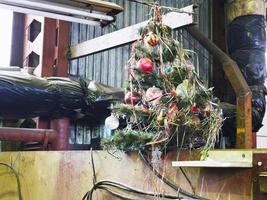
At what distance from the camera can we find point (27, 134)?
247 centimetres

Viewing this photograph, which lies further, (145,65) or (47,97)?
(47,97)

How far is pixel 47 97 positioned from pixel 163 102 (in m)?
1.20

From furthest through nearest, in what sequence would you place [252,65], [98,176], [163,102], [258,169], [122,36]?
1. [252,65]
2. [122,36]
3. [98,176]
4. [163,102]
5. [258,169]

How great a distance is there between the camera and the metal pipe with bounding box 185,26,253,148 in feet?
8.50

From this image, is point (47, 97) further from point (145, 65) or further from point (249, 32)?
point (249, 32)

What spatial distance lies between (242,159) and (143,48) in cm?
60

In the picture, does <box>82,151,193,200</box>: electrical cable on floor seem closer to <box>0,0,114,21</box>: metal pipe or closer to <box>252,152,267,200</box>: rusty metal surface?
<box>252,152,267,200</box>: rusty metal surface

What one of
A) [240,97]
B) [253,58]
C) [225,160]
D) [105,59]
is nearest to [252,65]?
[253,58]

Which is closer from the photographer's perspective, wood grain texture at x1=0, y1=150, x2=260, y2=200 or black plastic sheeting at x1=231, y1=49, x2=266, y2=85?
wood grain texture at x1=0, y1=150, x2=260, y2=200

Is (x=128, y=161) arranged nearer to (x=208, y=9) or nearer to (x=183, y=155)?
(x=183, y=155)

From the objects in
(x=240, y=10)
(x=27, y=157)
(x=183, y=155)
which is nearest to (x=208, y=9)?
(x=240, y=10)

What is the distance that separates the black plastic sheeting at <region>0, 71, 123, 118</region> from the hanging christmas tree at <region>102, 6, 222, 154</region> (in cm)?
100

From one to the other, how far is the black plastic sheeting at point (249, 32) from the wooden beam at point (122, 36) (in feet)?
5.28

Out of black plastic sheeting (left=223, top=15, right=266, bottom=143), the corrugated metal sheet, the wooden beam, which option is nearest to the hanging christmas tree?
the wooden beam
